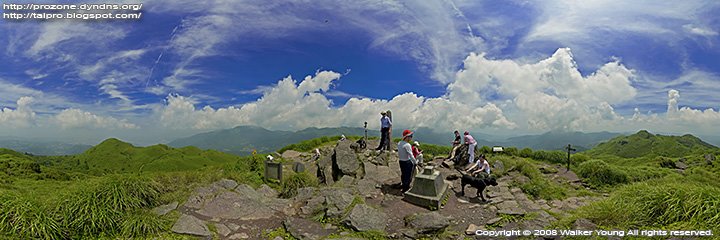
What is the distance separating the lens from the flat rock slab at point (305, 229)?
7.30 meters

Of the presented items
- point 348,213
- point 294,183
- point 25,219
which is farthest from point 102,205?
point 348,213

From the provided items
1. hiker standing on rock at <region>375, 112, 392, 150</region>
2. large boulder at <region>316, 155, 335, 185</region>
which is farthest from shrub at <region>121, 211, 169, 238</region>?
hiker standing on rock at <region>375, 112, 392, 150</region>

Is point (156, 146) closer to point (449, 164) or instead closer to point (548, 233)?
point (449, 164)

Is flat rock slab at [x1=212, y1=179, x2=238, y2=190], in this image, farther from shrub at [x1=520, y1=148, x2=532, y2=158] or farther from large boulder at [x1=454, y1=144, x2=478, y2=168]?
shrub at [x1=520, y1=148, x2=532, y2=158]

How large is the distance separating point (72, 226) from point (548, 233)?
10.9 meters

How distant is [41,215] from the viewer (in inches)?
250

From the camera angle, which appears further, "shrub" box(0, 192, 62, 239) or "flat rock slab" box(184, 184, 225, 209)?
"flat rock slab" box(184, 184, 225, 209)

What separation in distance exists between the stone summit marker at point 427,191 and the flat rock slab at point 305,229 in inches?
131

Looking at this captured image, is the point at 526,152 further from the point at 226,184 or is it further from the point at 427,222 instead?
the point at 226,184

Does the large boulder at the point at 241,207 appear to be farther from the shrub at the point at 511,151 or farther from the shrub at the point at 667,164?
the shrub at the point at 667,164

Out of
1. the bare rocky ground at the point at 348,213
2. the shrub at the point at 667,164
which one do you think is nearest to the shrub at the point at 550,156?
the shrub at the point at 667,164

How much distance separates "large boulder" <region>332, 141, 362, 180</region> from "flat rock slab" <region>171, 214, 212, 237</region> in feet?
25.5

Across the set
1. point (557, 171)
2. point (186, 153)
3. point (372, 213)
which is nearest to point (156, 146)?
point (186, 153)

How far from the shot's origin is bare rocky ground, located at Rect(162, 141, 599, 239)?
750 centimetres
